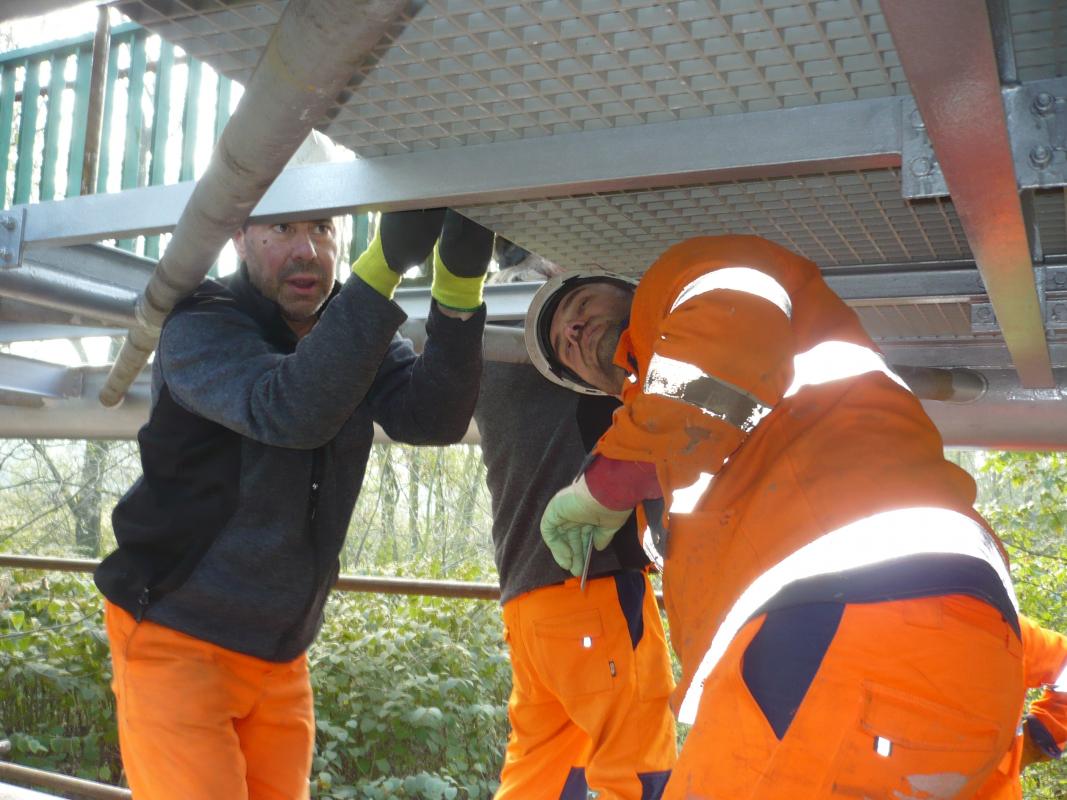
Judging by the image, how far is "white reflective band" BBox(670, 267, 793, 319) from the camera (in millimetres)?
1519

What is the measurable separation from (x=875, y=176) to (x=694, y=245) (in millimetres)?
326

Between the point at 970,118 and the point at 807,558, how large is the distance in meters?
0.64

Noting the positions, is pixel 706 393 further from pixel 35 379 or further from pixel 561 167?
pixel 35 379

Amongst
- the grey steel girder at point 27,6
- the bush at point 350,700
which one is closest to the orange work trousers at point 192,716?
the grey steel girder at point 27,6

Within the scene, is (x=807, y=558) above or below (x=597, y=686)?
above

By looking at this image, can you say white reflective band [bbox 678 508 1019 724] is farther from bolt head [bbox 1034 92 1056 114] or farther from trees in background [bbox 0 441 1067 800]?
trees in background [bbox 0 441 1067 800]

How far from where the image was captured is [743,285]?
153cm

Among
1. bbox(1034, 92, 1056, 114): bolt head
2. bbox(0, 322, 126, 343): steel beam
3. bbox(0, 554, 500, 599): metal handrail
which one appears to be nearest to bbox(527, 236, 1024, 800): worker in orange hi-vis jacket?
bbox(1034, 92, 1056, 114): bolt head

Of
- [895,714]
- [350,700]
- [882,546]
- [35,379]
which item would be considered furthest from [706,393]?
[350,700]

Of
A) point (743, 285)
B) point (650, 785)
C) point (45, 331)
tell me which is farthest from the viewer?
point (45, 331)

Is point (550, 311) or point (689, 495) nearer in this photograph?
point (689, 495)

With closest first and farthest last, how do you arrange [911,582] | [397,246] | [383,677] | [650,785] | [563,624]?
[911,582] → [397,246] → [650,785] → [563,624] → [383,677]

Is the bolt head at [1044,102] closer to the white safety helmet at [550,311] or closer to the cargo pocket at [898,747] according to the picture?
the cargo pocket at [898,747]

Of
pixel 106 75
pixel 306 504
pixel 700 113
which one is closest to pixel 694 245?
pixel 700 113
